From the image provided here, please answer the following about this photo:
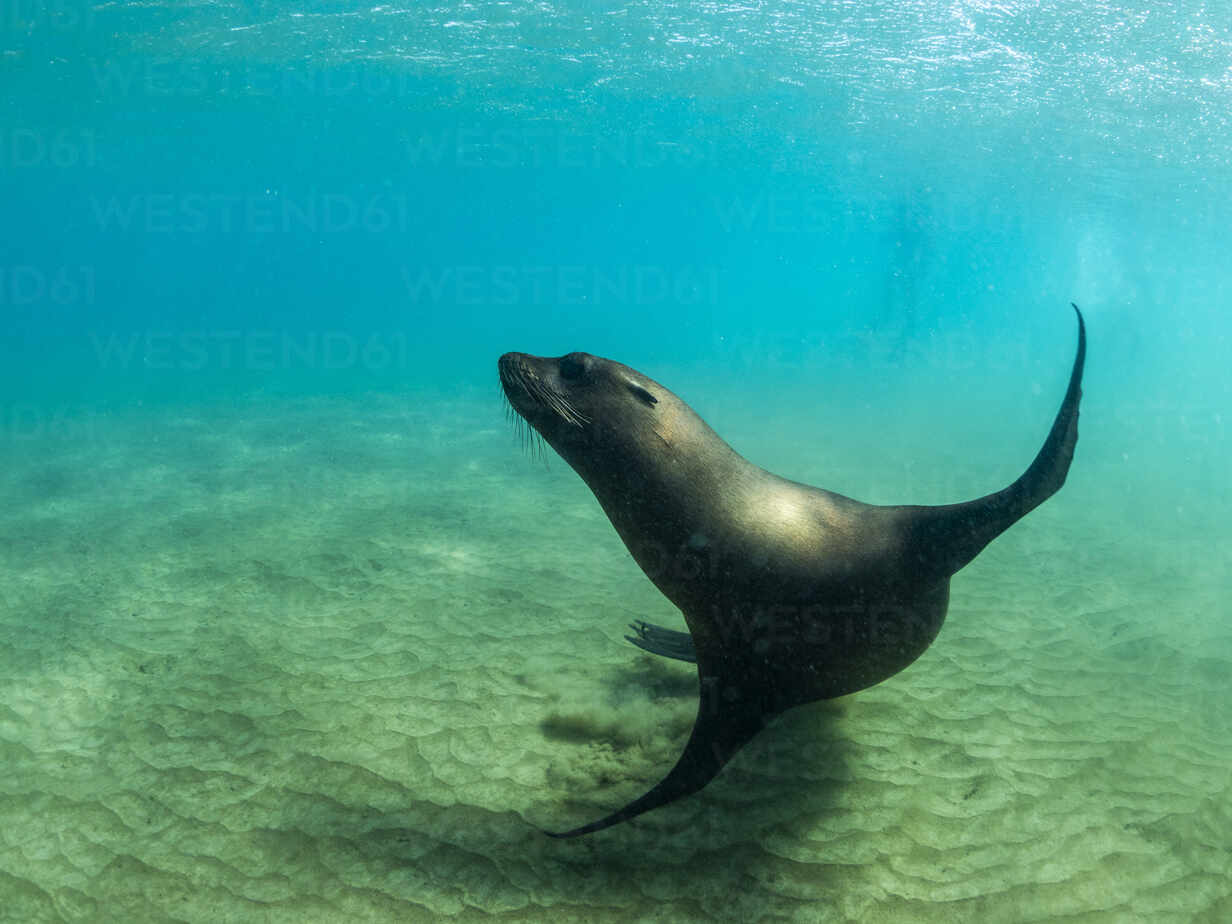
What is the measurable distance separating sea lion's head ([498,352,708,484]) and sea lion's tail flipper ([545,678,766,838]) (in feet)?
3.53

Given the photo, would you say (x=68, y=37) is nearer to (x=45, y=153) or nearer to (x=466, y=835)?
(x=466, y=835)

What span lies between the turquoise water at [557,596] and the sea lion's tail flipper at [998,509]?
4.44 ft

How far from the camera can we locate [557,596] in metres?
6.16

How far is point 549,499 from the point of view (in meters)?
9.71

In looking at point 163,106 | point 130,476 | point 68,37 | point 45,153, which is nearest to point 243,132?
point 163,106

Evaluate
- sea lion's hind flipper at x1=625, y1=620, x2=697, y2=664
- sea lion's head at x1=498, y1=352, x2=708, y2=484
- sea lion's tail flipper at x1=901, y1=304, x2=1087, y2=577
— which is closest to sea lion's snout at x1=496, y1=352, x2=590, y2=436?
sea lion's head at x1=498, y1=352, x2=708, y2=484

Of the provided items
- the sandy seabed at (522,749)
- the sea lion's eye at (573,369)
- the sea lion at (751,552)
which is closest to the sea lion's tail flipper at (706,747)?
the sea lion at (751,552)

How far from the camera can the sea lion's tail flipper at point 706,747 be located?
2748 mm

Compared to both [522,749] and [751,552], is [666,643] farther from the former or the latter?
[751,552]

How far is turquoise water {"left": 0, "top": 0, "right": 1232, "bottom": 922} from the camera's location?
3.07 m

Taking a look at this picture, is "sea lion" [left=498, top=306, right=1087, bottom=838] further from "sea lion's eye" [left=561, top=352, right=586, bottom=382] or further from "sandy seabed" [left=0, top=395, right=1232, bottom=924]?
"sandy seabed" [left=0, top=395, right=1232, bottom=924]

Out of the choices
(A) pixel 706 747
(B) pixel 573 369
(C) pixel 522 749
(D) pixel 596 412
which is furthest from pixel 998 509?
(C) pixel 522 749

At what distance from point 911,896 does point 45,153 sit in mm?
57841

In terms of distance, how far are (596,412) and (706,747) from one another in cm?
151
